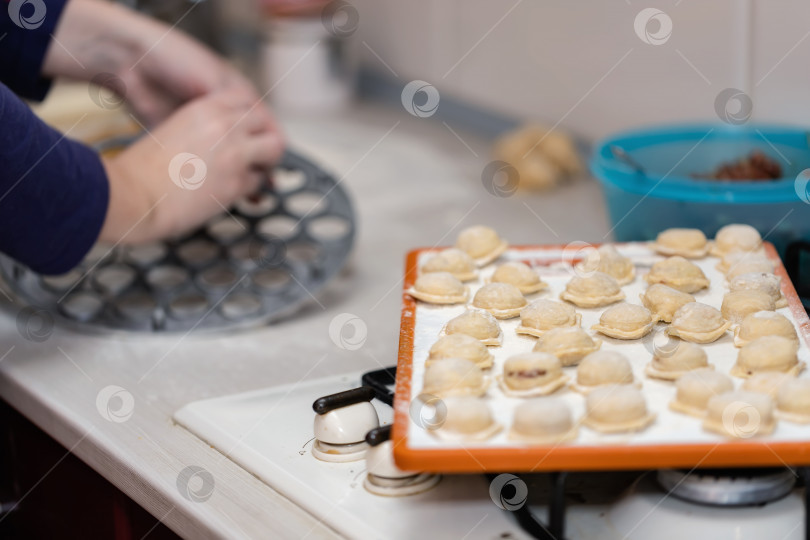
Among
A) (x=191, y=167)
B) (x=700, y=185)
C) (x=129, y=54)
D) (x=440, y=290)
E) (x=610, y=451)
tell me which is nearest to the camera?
(x=610, y=451)

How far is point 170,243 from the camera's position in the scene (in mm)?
1167

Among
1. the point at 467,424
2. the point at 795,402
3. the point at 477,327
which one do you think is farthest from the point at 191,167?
the point at 795,402

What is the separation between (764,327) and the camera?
0.66m

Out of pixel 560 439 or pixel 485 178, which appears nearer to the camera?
pixel 560 439

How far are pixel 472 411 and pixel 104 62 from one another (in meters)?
0.84

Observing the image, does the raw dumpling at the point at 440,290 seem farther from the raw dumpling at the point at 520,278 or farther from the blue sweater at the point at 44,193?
the blue sweater at the point at 44,193

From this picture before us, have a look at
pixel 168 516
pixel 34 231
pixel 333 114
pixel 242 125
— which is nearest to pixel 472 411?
pixel 168 516

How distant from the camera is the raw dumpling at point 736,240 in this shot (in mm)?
815

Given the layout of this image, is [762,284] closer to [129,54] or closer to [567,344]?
[567,344]

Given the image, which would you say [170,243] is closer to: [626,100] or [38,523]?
[38,523]

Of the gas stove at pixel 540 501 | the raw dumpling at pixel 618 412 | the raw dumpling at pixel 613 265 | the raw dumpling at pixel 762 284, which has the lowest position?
the gas stove at pixel 540 501

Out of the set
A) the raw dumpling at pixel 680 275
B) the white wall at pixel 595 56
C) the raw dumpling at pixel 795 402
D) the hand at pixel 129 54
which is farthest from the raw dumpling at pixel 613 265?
the hand at pixel 129 54

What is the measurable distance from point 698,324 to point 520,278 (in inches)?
6.3

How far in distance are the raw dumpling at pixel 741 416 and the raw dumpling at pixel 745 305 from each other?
0.44ft
